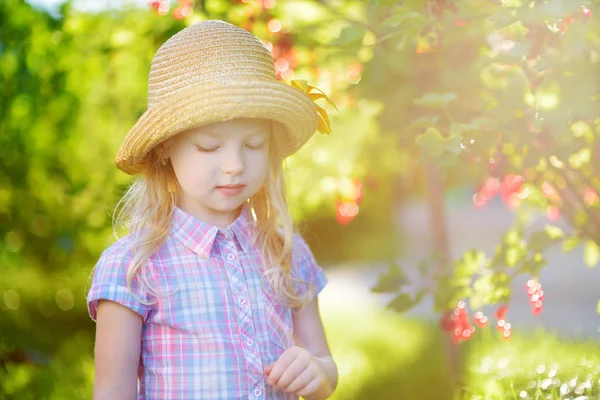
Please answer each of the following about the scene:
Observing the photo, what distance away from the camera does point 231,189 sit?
6.30 ft

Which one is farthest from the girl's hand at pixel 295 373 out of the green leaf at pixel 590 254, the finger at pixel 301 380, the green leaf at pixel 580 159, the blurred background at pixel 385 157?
the green leaf at pixel 590 254

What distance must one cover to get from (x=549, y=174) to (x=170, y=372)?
5.20 feet

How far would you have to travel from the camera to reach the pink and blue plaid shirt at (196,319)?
1.90 meters

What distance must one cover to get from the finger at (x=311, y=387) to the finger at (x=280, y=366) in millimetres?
73

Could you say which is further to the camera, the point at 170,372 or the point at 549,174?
the point at 549,174

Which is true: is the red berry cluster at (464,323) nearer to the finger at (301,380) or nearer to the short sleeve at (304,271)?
the short sleeve at (304,271)

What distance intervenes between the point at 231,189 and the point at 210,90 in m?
0.25

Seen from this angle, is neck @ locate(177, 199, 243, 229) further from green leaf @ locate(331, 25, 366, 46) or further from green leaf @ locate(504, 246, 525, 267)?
green leaf @ locate(504, 246, 525, 267)

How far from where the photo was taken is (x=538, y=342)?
4.34 meters

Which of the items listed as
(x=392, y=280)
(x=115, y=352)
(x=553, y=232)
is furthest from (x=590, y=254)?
(x=115, y=352)

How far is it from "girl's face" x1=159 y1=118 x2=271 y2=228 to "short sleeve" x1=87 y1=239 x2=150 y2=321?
0.79 ft

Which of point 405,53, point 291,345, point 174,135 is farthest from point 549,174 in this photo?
point 174,135

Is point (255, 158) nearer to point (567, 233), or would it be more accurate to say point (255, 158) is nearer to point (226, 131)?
point (226, 131)

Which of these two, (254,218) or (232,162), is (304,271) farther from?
(232,162)
